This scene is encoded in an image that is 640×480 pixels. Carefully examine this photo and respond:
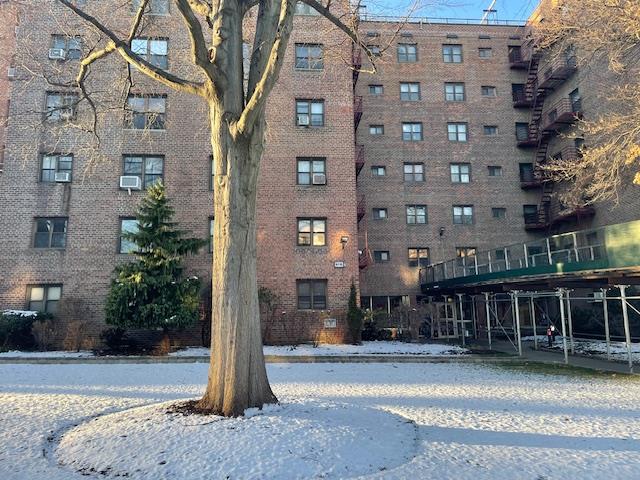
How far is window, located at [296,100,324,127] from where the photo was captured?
73.1ft

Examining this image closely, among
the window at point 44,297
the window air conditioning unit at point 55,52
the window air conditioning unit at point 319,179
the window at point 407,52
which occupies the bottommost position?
the window at point 44,297

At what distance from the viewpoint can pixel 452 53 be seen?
111 ft

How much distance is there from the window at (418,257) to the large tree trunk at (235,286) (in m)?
24.3

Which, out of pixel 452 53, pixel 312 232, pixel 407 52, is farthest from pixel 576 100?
pixel 312 232

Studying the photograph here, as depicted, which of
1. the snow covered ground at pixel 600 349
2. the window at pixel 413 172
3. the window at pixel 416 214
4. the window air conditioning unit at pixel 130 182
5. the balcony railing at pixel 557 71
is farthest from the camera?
the window at pixel 413 172

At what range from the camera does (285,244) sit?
21.1 metres

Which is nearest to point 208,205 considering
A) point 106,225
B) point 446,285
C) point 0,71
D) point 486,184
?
point 106,225

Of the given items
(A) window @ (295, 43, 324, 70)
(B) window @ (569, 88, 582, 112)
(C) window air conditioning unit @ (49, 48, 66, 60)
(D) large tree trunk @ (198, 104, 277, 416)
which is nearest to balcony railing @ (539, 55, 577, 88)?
(B) window @ (569, 88, 582, 112)

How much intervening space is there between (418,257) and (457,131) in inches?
372

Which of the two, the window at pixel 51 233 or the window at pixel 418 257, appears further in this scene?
the window at pixel 418 257

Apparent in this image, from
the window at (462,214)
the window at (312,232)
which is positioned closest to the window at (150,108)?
the window at (312,232)

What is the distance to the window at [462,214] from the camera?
3159 cm

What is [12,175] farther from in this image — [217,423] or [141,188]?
[217,423]

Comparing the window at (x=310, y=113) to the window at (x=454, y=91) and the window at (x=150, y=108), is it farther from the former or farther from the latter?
the window at (x=454, y=91)
